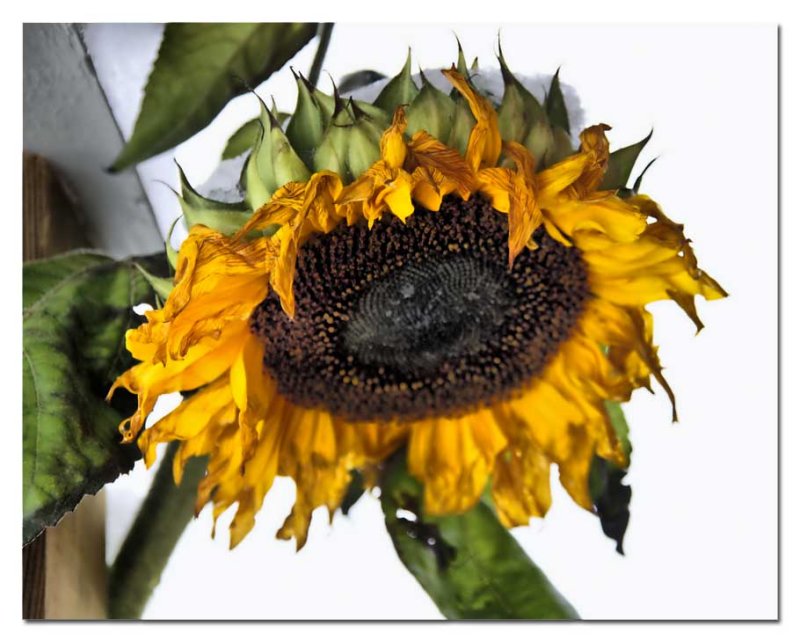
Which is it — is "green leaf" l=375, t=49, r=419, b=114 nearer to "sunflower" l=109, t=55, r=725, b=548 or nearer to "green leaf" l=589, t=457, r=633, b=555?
"sunflower" l=109, t=55, r=725, b=548

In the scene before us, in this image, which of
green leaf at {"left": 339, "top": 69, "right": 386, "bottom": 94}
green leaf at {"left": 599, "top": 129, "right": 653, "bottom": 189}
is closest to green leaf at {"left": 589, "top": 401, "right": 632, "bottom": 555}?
green leaf at {"left": 599, "top": 129, "right": 653, "bottom": 189}

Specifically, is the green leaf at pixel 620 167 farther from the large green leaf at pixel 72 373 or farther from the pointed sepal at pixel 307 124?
the large green leaf at pixel 72 373

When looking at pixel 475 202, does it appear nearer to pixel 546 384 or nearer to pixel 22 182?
pixel 546 384

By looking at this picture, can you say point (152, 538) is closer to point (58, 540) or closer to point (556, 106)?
point (58, 540)

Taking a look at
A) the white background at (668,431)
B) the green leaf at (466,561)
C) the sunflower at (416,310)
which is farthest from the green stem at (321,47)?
the green leaf at (466,561)

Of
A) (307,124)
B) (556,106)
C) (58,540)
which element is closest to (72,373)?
(58,540)

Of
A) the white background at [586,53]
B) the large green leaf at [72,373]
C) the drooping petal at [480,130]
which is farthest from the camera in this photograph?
the white background at [586,53]
